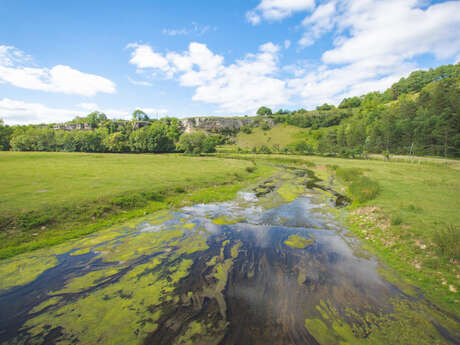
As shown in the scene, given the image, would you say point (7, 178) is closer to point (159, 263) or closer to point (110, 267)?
point (110, 267)

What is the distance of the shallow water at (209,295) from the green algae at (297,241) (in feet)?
0.21

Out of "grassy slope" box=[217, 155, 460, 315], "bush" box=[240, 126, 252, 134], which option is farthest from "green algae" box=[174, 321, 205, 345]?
"bush" box=[240, 126, 252, 134]

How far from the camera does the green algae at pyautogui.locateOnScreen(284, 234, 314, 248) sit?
36.9 feet

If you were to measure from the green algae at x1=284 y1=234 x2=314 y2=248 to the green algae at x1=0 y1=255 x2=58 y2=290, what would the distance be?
39.9 feet

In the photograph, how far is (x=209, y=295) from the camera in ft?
23.4

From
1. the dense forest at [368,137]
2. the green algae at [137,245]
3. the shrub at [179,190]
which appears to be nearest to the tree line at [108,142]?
the dense forest at [368,137]

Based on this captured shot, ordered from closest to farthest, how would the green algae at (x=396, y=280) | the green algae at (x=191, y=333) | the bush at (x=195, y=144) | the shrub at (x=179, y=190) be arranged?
the green algae at (x=191, y=333), the green algae at (x=396, y=280), the shrub at (x=179, y=190), the bush at (x=195, y=144)

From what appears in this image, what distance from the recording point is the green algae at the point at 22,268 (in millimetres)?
7547

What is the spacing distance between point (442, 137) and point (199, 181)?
79378mm

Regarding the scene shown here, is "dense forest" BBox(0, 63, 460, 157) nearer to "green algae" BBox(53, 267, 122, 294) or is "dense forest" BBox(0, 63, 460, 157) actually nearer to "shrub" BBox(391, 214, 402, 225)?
"shrub" BBox(391, 214, 402, 225)

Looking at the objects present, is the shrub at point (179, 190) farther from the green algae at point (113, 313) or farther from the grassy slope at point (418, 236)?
the grassy slope at point (418, 236)

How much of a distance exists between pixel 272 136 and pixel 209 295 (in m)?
163

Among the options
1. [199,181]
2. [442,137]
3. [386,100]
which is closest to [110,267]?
[199,181]

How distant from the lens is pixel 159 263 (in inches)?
360
